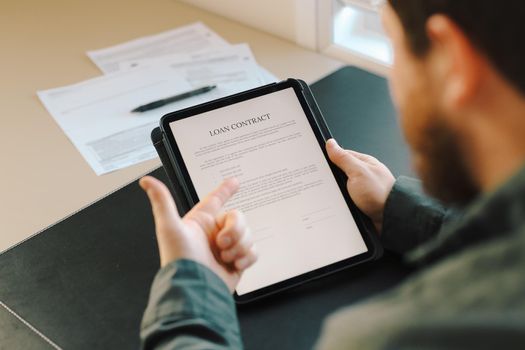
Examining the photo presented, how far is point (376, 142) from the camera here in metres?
1.10

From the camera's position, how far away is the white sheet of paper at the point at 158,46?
139cm

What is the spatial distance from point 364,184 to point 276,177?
0.11 m

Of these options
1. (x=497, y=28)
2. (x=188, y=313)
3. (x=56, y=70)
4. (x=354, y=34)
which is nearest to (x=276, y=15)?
(x=354, y=34)

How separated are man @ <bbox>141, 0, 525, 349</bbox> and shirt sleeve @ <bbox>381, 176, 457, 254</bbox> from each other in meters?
0.20

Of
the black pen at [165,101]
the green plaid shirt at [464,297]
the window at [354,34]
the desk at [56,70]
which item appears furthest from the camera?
the window at [354,34]

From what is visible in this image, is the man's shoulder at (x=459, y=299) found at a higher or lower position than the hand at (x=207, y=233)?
higher

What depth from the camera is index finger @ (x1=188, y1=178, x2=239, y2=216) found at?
0.83 metres

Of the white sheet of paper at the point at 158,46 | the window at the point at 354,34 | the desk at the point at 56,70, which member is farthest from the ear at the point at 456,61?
the white sheet of paper at the point at 158,46

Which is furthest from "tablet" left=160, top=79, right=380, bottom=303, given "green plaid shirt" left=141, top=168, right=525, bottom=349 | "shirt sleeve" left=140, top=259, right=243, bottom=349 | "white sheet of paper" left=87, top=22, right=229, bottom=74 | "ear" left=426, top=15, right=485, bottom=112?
"white sheet of paper" left=87, top=22, right=229, bottom=74

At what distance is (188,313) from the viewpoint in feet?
2.37

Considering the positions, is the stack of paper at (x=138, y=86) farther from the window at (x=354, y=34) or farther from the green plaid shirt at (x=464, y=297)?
the green plaid shirt at (x=464, y=297)

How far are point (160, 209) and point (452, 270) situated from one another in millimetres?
364

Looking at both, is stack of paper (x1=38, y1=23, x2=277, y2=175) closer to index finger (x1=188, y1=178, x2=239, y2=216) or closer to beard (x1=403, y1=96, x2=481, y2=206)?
index finger (x1=188, y1=178, x2=239, y2=216)

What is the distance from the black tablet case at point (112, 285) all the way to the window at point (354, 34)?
30 centimetres
